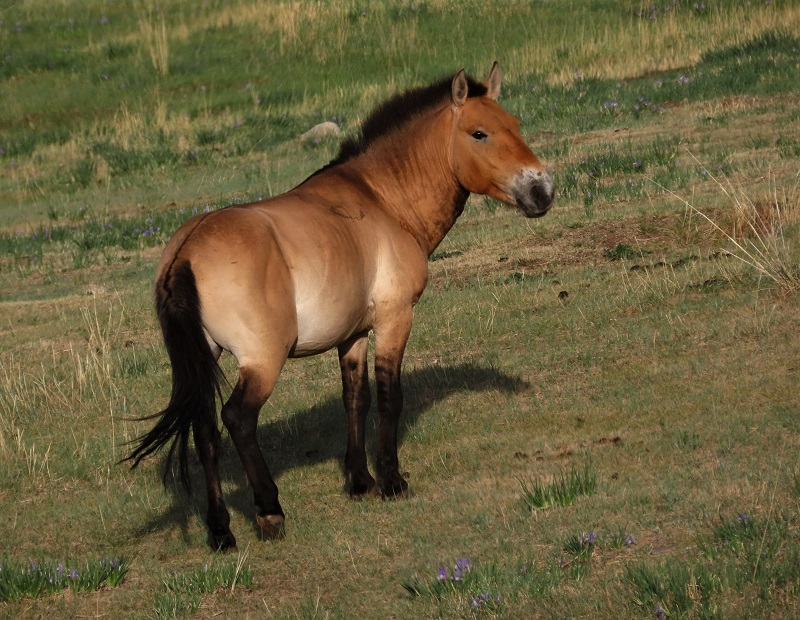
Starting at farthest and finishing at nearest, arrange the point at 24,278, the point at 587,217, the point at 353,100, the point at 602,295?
the point at 353,100
the point at 24,278
the point at 587,217
the point at 602,295

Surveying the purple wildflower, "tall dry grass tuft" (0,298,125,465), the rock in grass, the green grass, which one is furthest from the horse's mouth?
the rock in grass

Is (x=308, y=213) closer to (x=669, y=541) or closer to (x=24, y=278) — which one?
(x=669, y=541)

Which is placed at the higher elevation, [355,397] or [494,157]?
[494,157]

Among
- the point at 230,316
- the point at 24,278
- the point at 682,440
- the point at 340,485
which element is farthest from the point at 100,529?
the point at 24,278

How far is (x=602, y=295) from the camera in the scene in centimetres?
1083

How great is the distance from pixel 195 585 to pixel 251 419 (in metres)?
0.90

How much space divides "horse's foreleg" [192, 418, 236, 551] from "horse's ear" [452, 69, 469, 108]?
2631 millimetres

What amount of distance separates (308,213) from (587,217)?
7.33 m

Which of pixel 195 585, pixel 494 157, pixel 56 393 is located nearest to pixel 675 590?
pixel 195 585

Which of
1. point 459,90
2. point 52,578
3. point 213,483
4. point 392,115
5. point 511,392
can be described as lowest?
point 511,392

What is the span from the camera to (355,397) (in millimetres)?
7707

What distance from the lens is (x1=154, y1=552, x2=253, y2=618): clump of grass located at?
19.2 ft

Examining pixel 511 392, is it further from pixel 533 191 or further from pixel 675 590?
pixel 675 590

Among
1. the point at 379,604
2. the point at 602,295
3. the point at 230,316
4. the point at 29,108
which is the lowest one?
the point at 29,108
